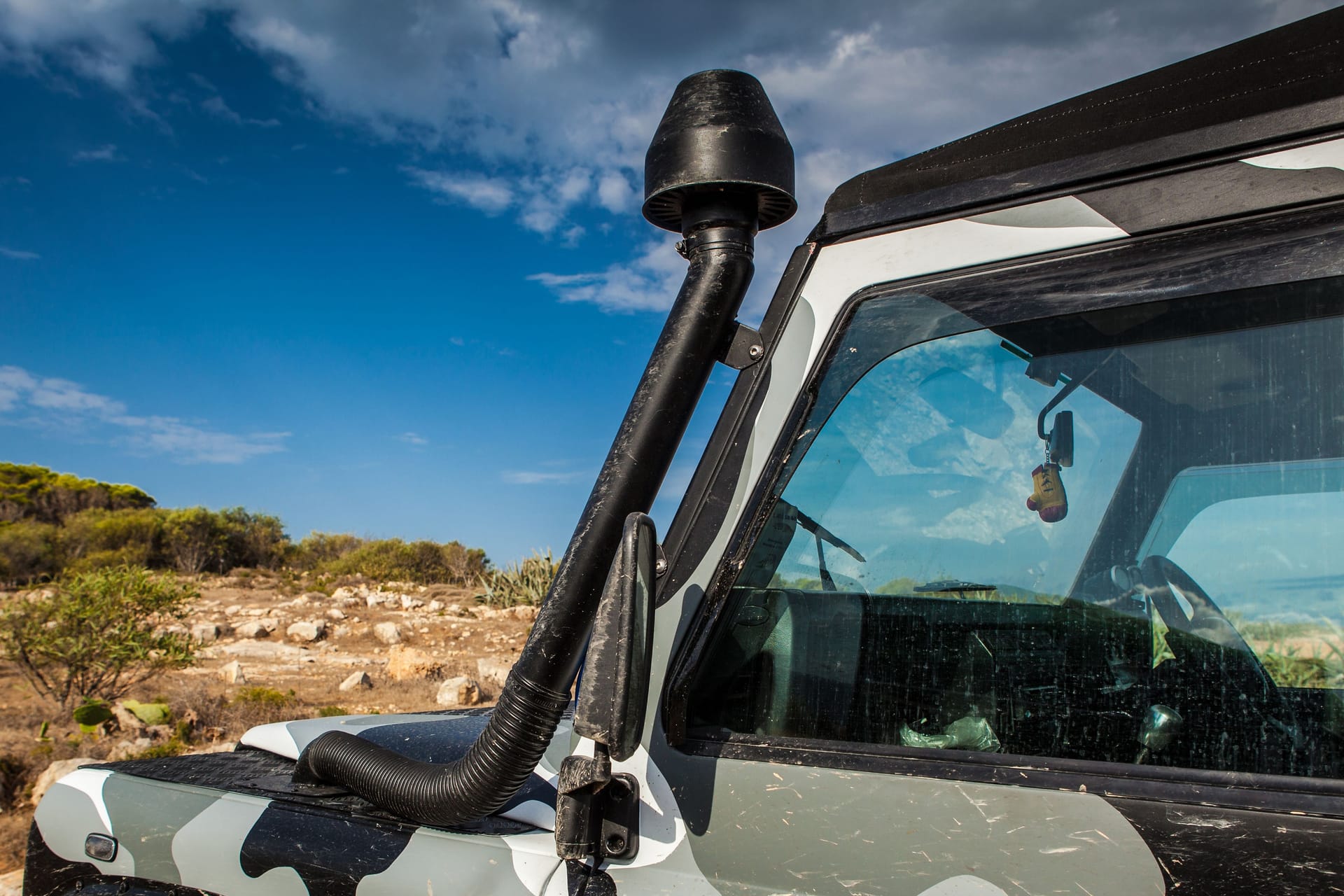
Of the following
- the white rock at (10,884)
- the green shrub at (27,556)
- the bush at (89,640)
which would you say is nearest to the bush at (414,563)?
the green shrub at (27,556)

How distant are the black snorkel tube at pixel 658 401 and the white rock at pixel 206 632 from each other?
13122mm

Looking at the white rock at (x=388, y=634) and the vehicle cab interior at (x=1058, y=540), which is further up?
the vehicle cab interior at (x=1058, y=540)

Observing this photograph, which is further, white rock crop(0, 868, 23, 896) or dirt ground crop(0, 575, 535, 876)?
dirt ground crop(0, 575, 535, 876)

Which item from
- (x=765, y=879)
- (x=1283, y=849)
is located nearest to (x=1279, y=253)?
(x=1283, y=849)

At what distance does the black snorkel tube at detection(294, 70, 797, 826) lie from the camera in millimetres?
1378

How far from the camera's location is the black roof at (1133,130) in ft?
3.63

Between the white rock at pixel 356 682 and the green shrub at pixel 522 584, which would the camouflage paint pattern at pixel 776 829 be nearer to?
the white rock at pixel 356 682

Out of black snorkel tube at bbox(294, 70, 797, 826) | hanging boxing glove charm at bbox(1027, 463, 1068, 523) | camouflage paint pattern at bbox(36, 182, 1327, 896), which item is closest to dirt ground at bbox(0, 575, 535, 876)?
camouflage paint pattern at bbox(36, 182, 1327, 896)

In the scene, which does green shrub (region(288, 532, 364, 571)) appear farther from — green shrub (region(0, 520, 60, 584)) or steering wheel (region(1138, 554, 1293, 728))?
steering wheel (region(1138, 554, 1293, 728))

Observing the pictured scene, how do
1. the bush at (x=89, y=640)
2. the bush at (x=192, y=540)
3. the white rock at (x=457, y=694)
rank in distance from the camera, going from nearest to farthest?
1. the bush at (x=89, y=640)
2. the white rock at (x=457, y=694)
3. the bush at (x=192, y=540)

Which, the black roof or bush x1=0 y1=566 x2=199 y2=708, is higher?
the black roof

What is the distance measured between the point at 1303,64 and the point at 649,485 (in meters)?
1.02

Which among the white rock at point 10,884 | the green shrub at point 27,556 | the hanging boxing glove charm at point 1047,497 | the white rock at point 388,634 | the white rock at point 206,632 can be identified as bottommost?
the white rock at point 10,884

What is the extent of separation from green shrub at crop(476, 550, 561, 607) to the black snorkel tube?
14.5 m
